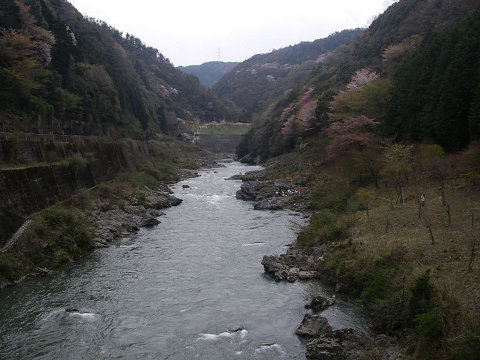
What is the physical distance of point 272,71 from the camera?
16888 cm

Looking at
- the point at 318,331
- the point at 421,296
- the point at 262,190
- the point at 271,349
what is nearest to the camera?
the point at 421,296

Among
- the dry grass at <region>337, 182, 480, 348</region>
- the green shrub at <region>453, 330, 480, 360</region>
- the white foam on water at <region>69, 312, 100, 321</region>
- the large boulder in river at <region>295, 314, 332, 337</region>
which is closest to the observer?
the green shrub at <region>453, 330, 480, 360</region>

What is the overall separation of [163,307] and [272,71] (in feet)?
541

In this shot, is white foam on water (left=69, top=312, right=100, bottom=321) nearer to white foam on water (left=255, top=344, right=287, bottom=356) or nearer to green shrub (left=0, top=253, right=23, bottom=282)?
green shrub (left=0, top=253, right=23, bottom=282)

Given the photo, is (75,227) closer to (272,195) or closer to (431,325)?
(431,325)

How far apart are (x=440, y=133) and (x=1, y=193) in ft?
78.9

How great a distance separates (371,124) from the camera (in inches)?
1265

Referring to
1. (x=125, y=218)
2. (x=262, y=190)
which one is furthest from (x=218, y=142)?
(x=125, y=218)

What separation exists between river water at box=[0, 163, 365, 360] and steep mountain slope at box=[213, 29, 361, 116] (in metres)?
130

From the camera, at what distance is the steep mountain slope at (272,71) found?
150 meters

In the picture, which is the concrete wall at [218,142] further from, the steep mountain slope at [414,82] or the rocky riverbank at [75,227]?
the rocky riverbank at [75,227]

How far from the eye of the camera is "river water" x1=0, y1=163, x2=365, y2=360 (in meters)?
10.6

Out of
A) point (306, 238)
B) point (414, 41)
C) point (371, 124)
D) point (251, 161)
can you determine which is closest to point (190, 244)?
point (306, 238)

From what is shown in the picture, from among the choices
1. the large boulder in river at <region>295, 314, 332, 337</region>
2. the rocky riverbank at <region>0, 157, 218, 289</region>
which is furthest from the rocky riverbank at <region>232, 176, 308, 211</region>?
the large boulder in river at <region>295, 314, 332, 337</region>
